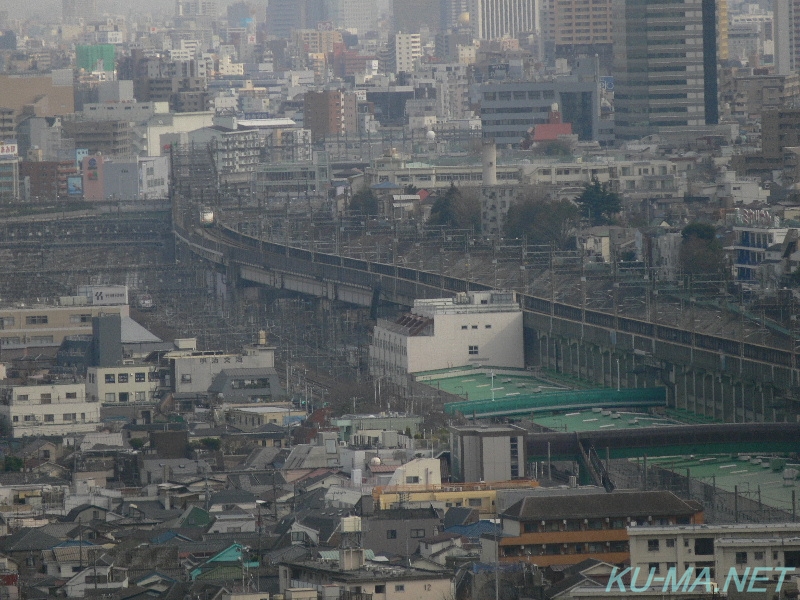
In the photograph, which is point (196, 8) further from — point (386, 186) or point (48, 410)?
point (48, 410)

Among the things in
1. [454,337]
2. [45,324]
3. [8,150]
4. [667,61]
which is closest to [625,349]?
[454,337]

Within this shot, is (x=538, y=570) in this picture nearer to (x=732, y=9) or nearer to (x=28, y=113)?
(x=28, y=113)

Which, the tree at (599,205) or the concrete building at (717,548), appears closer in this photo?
the concrete building at (717,548)

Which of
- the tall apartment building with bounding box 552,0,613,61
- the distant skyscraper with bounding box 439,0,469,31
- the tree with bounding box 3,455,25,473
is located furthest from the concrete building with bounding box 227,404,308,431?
the distant skyscraper with bounding box 439,0,469,31

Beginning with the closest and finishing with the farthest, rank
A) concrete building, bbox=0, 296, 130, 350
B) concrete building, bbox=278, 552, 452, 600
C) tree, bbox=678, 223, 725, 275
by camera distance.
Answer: concrete building, bbox=278, 552, 452, 600 → concrete building, bbox=0, 296, 130, 350 → tree, bbox=678, 223, 725, 275

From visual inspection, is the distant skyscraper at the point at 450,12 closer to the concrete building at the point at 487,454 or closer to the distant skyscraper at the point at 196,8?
the distant skyscraper at the point at 196,8

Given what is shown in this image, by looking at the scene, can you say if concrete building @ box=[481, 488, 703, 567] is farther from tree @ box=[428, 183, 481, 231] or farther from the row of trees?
tree @ box=[428, 183, 481, 231]

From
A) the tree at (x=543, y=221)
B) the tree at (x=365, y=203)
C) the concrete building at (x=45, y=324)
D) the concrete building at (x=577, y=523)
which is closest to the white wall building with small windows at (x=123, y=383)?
the concrete building at (x=45, y=324)

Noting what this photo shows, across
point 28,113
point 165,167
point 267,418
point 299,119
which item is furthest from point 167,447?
point 299,119
